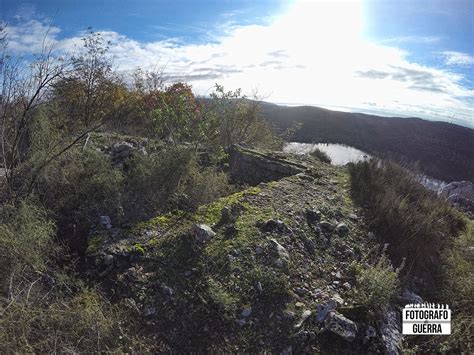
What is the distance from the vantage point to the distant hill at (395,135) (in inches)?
1232

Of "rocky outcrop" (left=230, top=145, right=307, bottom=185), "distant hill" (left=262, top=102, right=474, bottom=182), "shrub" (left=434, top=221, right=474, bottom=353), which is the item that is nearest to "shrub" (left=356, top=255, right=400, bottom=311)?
"shrub" (left=434, top=221, right=474, bottom=353)

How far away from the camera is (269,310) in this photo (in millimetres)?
2758

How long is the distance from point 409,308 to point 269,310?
1.63 meters

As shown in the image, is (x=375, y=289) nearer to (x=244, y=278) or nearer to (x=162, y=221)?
(x=244, y=278)

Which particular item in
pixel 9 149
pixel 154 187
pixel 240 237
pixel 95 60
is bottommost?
pixel 240 237

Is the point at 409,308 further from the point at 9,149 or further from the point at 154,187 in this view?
the point at 9,149

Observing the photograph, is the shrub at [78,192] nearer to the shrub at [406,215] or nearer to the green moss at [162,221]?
the green moss at [162,221]

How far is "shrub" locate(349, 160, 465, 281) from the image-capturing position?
4309 millimetres

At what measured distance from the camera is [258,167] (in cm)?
670

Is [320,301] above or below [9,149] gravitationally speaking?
below

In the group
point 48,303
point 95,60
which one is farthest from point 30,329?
point 95,60
